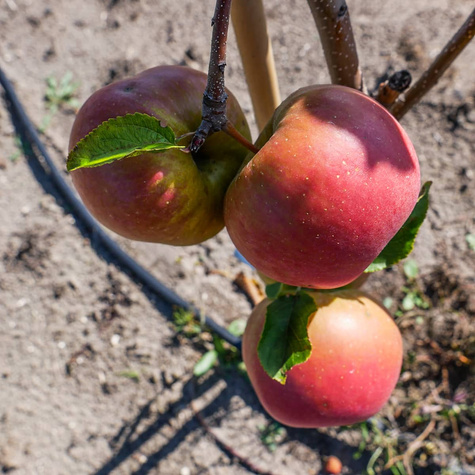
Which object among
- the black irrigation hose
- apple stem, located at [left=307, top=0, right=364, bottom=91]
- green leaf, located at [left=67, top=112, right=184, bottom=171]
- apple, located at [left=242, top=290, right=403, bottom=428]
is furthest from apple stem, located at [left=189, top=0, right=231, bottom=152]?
the black irrigation hose

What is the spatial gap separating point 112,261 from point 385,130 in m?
1.47

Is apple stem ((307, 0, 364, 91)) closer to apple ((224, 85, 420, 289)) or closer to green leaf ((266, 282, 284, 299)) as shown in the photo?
apple ((224, 85, 420, 289))

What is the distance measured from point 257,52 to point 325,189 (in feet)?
1.11

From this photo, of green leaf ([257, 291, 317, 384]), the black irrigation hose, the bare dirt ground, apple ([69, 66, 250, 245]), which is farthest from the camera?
the black irrigation hose

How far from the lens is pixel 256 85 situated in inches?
32.0

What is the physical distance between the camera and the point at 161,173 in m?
0.57

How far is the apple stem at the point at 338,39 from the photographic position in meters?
0.58

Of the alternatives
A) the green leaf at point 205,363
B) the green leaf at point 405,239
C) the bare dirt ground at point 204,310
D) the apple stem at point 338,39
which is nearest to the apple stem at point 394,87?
the apple stem at point 338,39

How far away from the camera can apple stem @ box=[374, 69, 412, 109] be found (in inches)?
26.2

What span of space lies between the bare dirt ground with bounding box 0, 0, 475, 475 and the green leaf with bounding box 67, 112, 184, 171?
1286 mm

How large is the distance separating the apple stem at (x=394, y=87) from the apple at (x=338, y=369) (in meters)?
0.35

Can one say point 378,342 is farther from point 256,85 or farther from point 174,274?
point 174,274

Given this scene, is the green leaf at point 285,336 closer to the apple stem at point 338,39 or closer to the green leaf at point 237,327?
the apple stem at point 338,39

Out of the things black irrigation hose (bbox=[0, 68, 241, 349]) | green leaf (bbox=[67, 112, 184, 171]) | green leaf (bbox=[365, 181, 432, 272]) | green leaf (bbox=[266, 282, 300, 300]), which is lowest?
black irrigation hose (bbox=[0, 68, 241, 349])
